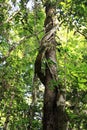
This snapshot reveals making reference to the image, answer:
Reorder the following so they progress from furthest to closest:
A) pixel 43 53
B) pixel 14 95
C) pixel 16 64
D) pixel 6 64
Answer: pixel 14 95, pixel 16 64, pixel 6 64, pixel 43 53

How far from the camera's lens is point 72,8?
19.6ft

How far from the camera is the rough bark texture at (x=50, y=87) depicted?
213 inches

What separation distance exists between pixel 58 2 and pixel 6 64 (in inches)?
129

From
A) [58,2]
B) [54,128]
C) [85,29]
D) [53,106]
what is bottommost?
[54,128]

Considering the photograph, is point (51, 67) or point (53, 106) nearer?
point (53, 106)

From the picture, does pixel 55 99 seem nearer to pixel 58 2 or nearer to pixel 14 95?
pixel 58 2

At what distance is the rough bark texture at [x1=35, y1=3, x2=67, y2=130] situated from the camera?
17.7 ft

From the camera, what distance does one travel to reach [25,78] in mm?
13453

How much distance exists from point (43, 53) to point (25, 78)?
7.51 m

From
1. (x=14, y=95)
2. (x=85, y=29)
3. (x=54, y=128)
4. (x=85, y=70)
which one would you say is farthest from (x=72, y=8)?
(x=14, y=95)

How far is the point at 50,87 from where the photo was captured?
5.73m

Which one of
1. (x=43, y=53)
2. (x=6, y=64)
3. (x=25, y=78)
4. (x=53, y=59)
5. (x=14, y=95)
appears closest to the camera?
(x=43, y=53)

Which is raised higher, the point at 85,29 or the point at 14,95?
the point at 85,29

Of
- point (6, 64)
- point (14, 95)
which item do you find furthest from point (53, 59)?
point (14, 95)
